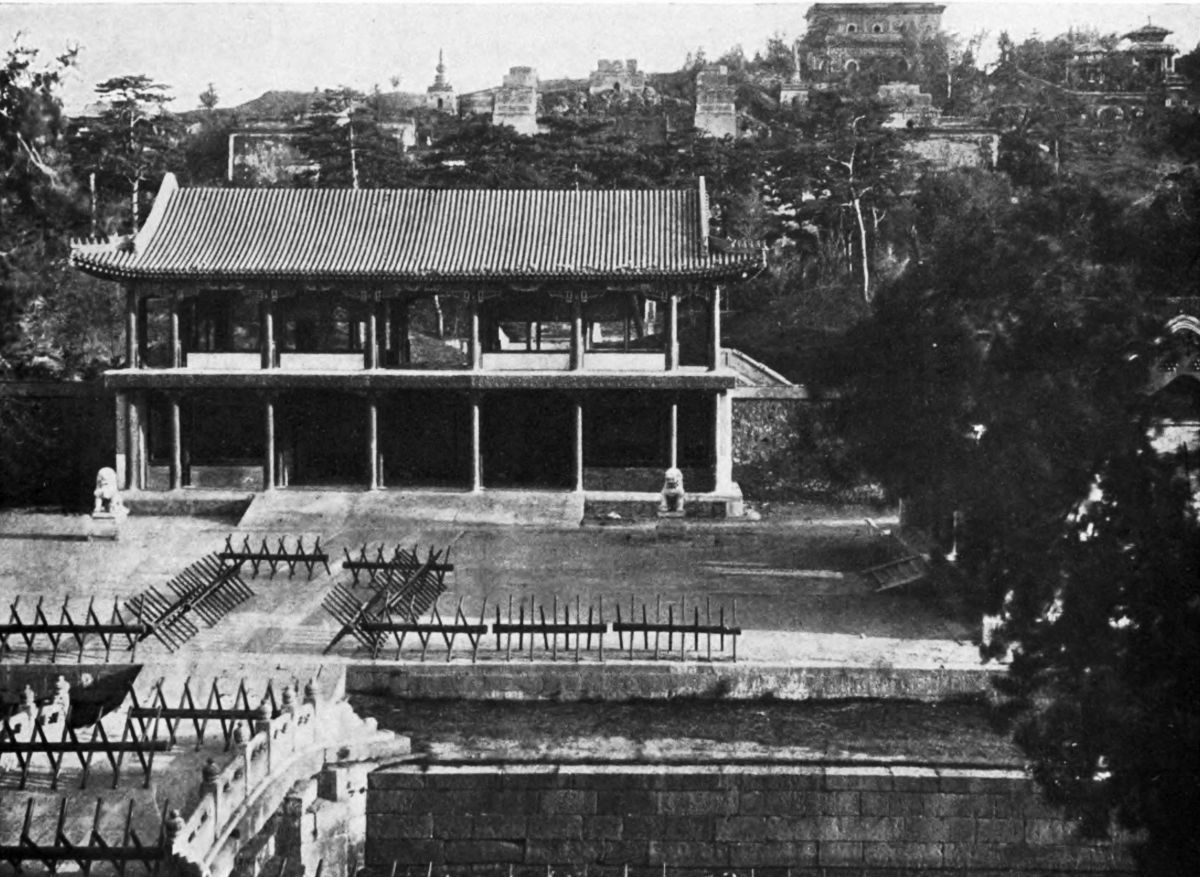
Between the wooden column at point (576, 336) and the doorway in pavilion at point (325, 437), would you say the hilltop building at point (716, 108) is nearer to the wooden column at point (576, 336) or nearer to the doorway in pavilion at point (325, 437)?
the wooden column at point (576, 336)

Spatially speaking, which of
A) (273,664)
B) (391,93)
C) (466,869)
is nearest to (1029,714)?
(466,869)

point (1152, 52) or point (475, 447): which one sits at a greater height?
point (1152, 52)

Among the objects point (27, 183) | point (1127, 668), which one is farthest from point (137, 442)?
point (1127, 668)

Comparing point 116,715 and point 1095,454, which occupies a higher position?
point 1095,454

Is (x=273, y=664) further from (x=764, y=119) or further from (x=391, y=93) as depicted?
(x=391, y=93)

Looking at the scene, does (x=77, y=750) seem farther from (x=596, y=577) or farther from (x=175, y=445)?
(x=175, y=445)

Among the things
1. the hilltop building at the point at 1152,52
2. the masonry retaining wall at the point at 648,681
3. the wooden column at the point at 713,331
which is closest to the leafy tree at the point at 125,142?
the wooden column at the point at 713,331
